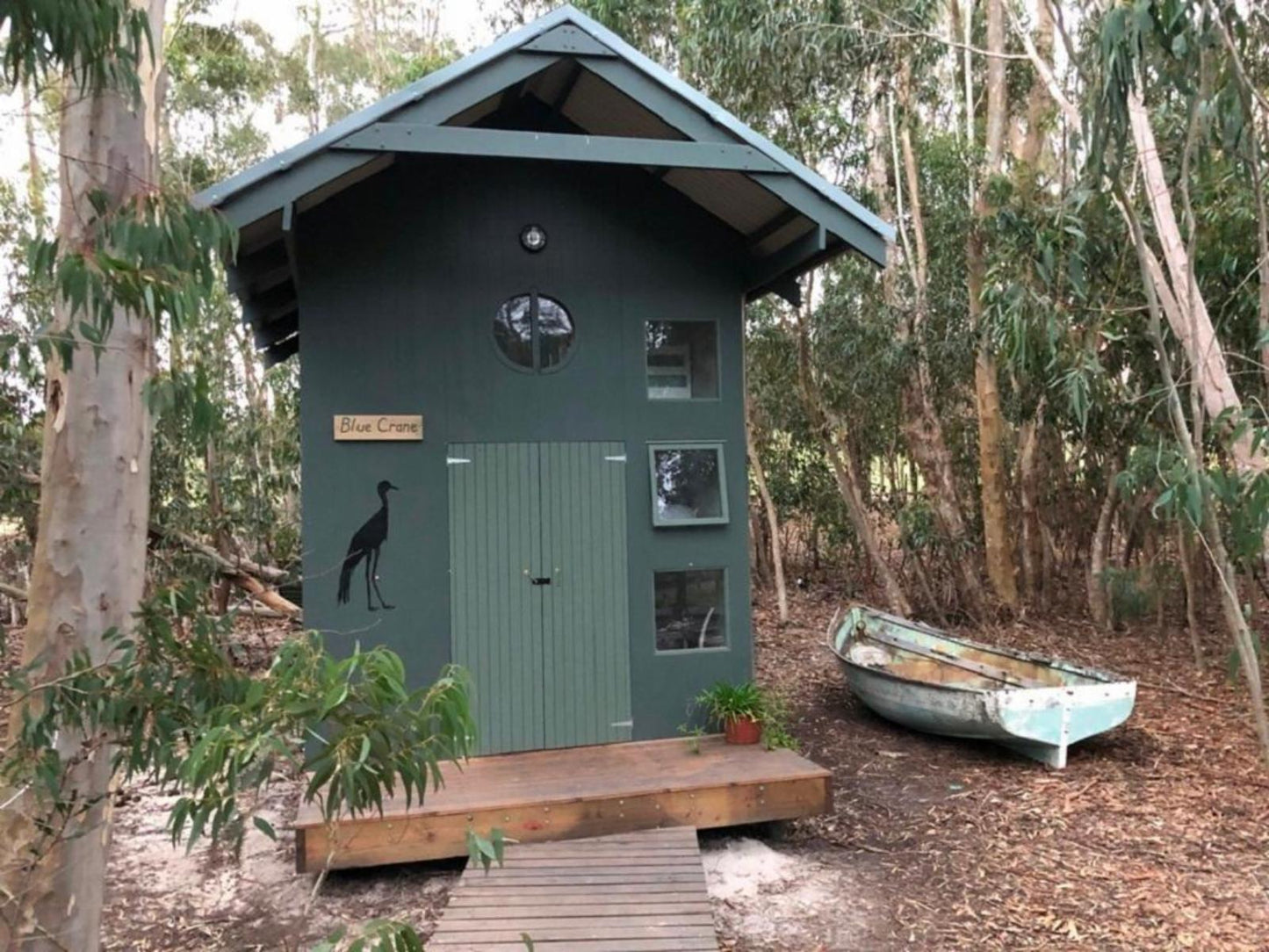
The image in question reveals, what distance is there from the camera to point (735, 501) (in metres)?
5.74

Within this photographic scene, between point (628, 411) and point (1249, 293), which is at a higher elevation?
point (1249, 293)

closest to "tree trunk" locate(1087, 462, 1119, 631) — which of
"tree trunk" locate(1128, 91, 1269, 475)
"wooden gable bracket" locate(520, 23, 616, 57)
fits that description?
"tree trunk" locate(1128, 91, 1269, 475)

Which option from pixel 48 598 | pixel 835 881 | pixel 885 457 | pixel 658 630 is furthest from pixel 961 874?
pixel 885 457

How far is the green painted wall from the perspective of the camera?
5211mm

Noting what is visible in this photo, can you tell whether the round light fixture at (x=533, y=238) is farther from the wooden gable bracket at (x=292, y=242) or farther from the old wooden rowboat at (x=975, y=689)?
the old wooden rowboat at (x=975, y=689)

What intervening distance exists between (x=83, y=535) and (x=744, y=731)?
400cm

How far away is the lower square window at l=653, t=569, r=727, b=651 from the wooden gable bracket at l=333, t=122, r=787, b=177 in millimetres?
2460

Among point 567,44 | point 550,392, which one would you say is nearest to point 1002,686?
point 550,392

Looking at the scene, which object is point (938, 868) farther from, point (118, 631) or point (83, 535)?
point (83, 535)

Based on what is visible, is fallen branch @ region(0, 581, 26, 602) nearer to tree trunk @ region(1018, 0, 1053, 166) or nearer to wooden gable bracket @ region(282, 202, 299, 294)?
wooden gable bracket @ region(282, 202, 299, 294)

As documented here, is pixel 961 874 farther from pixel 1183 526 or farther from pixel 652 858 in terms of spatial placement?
pixel 1183 526

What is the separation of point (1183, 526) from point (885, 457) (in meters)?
6.44

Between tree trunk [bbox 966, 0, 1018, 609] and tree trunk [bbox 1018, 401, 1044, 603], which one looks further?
tree trunk [bbox 1018, 401, 1044, 603]

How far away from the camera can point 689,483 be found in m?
5.72
